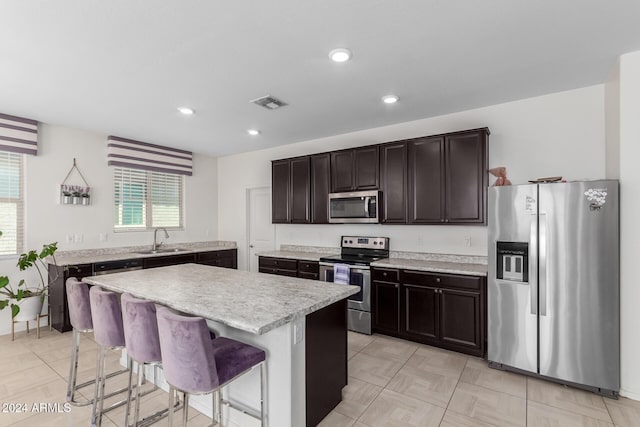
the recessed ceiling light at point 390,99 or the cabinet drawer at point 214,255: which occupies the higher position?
the recessed ceiling light at point 390,99

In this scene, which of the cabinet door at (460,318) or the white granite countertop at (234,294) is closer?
the white granite countertop at (234,294)

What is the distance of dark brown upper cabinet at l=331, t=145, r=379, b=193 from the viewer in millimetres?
4031

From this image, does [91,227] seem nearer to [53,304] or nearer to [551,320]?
[53,304]

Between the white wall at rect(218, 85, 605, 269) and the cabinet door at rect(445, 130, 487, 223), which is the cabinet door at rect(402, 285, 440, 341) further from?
the cabinet door at rect(445, 130, 487, 223)

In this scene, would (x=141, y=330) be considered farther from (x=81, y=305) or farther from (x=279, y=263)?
(x=279, y=263)

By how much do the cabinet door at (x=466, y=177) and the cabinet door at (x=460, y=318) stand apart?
0.80 m

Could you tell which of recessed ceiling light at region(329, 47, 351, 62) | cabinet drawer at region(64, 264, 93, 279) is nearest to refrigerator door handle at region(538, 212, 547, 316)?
recessed ceiling light at region(329, 47, 351, 62)

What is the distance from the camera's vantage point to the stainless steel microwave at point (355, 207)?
3.98m

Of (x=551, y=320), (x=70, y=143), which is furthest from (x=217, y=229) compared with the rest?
(x=551, y=320)

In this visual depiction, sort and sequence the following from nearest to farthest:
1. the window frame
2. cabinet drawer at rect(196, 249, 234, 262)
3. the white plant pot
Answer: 1. the white plant pot
2. the window frame
3. cabinet drawer at rect(196, 249, 234, 262)

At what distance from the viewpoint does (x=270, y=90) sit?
3.07m

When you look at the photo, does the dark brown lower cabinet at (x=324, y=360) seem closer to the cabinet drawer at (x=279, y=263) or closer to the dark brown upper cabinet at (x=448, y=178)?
the dark brown upper cabinet at (x=448, y=178)

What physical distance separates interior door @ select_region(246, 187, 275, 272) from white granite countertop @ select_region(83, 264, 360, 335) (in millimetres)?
2673

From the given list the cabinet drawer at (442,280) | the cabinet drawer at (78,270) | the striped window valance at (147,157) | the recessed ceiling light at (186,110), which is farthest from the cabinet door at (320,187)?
the cabinet drawer at (78,270)
